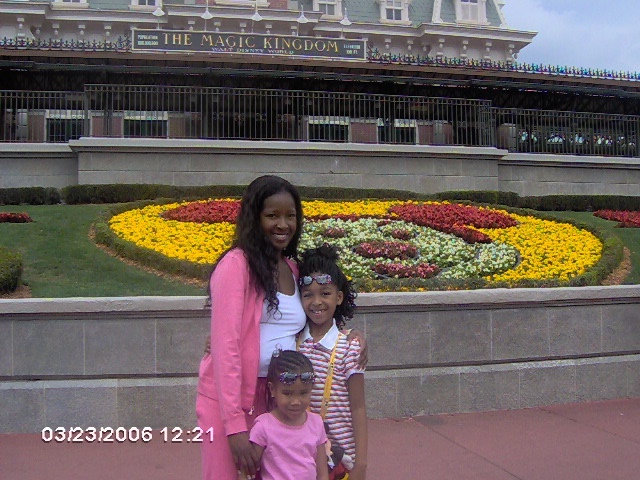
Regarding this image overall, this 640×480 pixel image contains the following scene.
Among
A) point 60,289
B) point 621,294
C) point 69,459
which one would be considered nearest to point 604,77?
point 621,294

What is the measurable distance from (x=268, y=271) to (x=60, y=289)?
574 cm

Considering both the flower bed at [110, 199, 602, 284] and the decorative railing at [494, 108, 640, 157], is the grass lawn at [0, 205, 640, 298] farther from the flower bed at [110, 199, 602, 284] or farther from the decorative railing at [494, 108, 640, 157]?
the decorative railing at [494, 108, 640, 157]

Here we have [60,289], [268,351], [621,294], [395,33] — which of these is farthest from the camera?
[395,33]

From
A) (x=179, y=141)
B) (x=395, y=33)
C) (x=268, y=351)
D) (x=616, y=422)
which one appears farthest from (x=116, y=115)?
(x=395, y=33)

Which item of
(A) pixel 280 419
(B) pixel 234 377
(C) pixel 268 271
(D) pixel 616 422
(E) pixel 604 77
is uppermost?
(E) pixel 604 77

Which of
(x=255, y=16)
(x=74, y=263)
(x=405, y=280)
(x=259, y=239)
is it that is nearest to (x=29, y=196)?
(x=74, y=263)

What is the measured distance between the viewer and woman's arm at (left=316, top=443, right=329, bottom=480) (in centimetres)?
267

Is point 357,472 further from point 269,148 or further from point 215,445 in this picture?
point 269,148

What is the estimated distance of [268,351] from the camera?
2.72 metres

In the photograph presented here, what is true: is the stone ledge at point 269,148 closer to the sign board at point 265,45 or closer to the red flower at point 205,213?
the red flower at point 205,213

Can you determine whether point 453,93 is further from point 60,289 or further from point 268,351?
point 268,351

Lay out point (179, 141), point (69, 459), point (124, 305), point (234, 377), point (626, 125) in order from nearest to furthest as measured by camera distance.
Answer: point (234, 377), point (69, 459), point (124, 305), point (179, 141), point (626, 125)

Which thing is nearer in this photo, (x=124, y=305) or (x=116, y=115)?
(x=124, y=305)

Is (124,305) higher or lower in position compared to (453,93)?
lower
